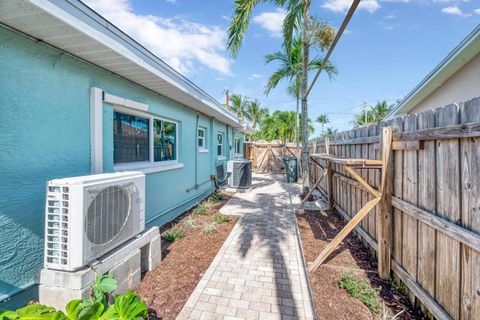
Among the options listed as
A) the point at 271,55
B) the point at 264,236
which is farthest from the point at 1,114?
the point at 271,55

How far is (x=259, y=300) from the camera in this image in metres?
2.46

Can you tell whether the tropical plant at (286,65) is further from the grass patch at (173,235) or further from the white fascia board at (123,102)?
the grass patch at (173,235)

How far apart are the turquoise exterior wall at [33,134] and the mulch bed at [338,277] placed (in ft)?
9.98

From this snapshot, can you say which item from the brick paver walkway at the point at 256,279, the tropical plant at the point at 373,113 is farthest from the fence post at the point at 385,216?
the tropical plant at the point at 373,113

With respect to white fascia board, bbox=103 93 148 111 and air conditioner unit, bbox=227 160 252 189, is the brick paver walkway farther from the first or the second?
air conditioner unit, bbox=227 160 252 189

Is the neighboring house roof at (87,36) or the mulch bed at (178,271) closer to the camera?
the neighboring house roof at (87,36)

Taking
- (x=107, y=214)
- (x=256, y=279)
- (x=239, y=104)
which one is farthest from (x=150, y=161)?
(x=239, y=104)

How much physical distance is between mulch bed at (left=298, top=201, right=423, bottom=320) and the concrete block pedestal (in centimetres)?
208

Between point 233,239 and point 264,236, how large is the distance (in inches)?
23.9

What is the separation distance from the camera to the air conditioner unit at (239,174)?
825 centimetres

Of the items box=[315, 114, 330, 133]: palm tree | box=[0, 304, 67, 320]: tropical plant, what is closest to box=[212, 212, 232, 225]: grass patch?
box=[0, 304, 67, 320]: tropical plant

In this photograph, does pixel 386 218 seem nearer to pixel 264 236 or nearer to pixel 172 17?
pixel 264 236

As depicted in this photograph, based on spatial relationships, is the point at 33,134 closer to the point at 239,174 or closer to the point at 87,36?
the point at 87,36

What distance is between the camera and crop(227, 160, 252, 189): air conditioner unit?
8.25 m
